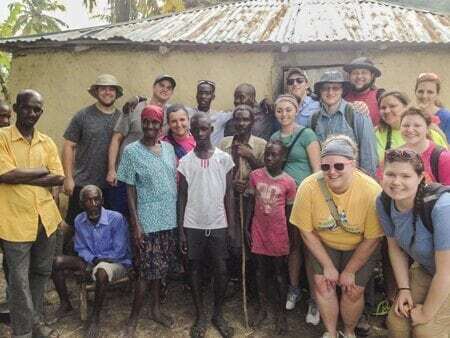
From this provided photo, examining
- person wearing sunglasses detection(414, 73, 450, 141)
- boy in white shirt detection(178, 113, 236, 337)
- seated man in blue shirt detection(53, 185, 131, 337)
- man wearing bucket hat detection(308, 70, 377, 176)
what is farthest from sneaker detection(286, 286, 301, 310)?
person wearing sunglasses detection(414, 73, 450, 141)

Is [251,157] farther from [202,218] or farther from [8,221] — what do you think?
[8,221]

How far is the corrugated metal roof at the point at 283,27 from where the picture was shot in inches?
231

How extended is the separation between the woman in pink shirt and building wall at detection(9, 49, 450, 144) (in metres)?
3.27

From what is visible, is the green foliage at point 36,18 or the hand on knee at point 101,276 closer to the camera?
the hand on knee at point 101,276

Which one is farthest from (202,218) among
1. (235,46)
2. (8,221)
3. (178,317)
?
(235,46)

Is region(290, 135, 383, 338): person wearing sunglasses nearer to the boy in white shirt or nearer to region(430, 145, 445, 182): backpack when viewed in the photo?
region(430, 145, 445, 182): backpack

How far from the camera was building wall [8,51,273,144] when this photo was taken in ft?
20.3

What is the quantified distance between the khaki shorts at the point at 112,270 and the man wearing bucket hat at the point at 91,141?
2.96ft

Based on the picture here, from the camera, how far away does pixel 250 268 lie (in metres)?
4.17

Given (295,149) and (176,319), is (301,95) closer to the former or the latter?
(295,149)

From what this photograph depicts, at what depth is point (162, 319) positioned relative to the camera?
3.79 meters

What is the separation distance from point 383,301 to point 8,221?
11.7 ft

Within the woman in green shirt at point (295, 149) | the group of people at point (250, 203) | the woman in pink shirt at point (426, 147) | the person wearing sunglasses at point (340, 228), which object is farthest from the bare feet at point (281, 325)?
the woman in pink shirt at point (426, 147)

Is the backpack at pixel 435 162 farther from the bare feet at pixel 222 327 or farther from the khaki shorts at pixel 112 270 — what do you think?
the khaki shorts at pixel 112 270
